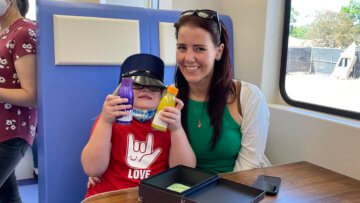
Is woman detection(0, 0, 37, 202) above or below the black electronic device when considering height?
above

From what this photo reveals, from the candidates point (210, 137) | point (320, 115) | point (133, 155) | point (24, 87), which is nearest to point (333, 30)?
point (320, 115)

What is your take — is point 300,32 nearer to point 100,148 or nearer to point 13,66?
point 100,148

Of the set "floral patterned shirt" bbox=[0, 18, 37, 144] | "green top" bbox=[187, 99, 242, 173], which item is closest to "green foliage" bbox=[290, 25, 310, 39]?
"green top" bbox=[187, 99, 242, 173]

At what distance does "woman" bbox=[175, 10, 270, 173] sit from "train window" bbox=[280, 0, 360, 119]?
0.56 meters

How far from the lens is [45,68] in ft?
5.99

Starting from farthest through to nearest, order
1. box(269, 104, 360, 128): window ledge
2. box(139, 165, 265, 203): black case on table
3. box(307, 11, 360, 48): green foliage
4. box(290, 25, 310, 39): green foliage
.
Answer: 1. box(290, 25, 310, 39): green foliage
2. box(307, 11, 360, 48): green foliage
3. box(269, 104, 360, 128): window ledge
4. box(139, 165, 265, 203): black case on table

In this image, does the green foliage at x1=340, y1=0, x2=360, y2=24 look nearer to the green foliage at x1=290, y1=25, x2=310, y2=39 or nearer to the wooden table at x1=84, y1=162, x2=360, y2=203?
the green foliage at x1=290, y1=25, x2=310, y2=39

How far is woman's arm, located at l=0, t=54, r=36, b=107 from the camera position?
5.62 feet

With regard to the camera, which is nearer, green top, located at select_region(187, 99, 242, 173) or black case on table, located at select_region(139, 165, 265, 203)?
black case on table, located at select_region(139, 165, 265, 203)

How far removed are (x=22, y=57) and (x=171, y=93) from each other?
3.10ft

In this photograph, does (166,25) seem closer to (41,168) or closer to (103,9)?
(103,9)

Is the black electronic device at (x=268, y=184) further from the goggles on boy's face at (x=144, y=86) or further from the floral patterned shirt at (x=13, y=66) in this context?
the floral patterned shirt at (x=13, y=66)

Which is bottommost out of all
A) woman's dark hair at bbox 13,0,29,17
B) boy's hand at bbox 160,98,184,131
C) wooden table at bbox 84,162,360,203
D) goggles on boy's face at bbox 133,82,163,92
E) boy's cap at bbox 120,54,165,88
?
wooden table at bbox 84,162,360,203

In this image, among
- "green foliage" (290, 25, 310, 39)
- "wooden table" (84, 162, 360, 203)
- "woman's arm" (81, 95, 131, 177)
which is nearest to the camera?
"wooden table" (84, 162, 360, 203)
